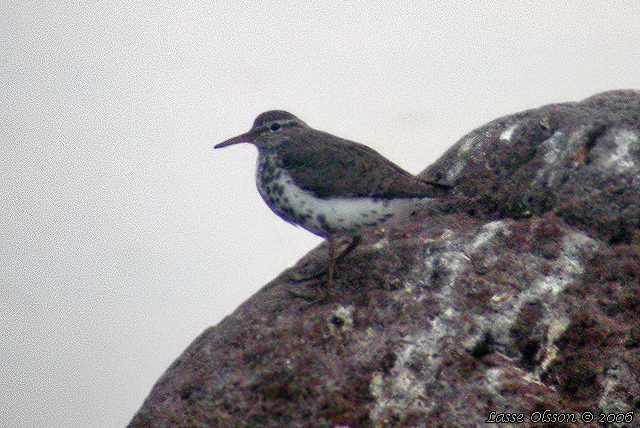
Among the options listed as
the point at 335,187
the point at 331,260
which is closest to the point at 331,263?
the point at 331,260

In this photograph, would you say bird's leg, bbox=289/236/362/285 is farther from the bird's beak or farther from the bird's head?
the bird's beak

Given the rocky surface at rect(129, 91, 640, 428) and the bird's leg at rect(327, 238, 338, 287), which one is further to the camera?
the bird's leg at rect(327, 238, 338, 287)

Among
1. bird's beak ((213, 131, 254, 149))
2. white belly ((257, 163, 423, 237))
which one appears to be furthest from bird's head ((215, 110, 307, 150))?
white belly ((257, 163, 423, 237))

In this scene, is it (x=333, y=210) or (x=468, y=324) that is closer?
(x=468, y=324)

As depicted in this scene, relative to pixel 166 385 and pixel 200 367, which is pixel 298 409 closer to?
pixel 200 367

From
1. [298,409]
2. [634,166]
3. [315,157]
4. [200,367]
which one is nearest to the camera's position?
[298,409]

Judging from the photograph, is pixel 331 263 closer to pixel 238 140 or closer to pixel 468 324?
pixel 468 324

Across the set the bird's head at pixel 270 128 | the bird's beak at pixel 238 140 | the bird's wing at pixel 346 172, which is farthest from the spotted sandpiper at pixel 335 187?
the bird's beak at pixel 238 140

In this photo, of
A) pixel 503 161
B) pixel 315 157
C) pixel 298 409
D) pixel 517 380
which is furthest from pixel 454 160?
pixel 298 409
